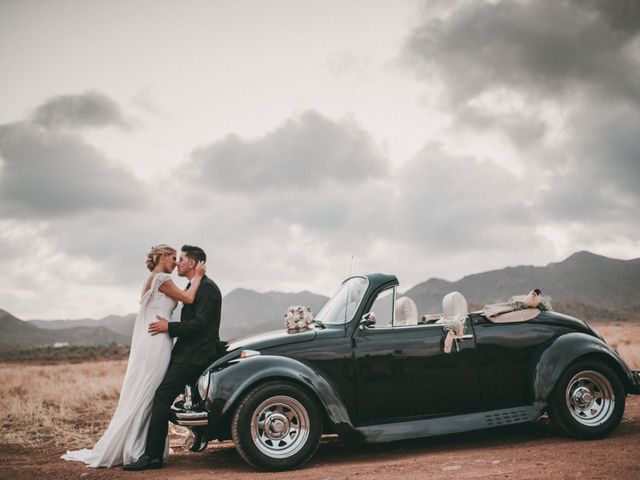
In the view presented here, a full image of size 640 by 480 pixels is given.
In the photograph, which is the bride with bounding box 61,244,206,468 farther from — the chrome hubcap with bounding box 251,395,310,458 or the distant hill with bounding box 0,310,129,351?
the distant hill with bounding box 0,310,129,351

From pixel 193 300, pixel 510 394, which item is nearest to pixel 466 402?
pixel 510 394

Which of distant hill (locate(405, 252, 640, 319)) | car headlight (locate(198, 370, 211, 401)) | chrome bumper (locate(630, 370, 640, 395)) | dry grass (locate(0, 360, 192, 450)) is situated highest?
distant hill (locate(405, 252, 640, 319))

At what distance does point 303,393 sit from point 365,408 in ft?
2.49

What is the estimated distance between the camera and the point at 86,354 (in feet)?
170

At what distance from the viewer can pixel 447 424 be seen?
23.3ft

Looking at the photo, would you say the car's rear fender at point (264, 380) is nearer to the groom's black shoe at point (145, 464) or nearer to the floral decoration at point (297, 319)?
the floral decoration at point (297, 319)

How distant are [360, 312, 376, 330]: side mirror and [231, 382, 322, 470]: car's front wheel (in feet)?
3.46

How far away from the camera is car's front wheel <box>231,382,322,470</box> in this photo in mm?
6516

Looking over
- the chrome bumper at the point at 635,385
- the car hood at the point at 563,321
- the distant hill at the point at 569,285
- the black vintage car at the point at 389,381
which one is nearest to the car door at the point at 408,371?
the black vintage car at the point at 389,381

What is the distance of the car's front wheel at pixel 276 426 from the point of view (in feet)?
21.4

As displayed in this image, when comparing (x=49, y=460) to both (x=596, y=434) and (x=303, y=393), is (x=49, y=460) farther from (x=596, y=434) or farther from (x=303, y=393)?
(x=596, y=434)

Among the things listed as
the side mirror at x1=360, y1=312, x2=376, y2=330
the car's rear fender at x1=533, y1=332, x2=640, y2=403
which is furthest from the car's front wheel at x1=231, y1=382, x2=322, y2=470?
the car's rear fender at x1=533, y1=332, x2=640, y2=403

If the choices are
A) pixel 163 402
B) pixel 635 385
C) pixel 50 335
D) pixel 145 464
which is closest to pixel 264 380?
pixel 163 402

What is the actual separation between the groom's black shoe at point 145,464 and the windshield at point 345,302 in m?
2.52
